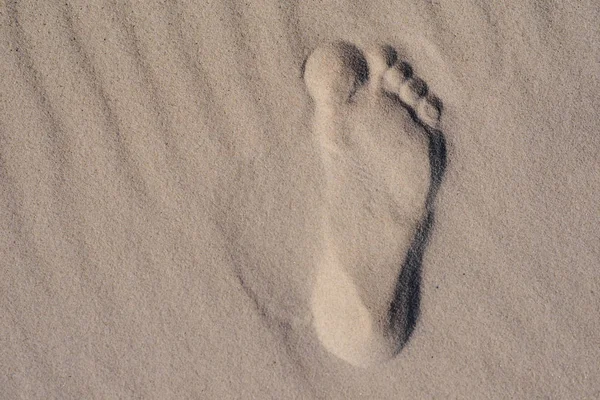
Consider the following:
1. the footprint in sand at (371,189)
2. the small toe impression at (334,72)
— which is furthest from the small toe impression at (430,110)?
the small toe impression at (334,72)

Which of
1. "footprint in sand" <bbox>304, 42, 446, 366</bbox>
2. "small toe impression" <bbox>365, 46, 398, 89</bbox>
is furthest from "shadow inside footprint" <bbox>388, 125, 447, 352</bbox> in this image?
"small toe impression" <bbox>365, 46, 398, 89</bbox>

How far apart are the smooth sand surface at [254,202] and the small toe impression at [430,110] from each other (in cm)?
2

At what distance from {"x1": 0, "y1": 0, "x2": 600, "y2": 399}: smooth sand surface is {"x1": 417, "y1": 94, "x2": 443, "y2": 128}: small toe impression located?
0.06 feet

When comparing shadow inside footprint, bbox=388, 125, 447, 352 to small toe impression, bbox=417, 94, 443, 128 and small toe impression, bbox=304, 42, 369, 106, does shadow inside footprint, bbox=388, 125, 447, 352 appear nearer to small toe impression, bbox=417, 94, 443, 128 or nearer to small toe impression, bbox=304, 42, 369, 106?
small toe impression, bbox=417, 94, 443, 128

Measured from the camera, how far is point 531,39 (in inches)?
42.0

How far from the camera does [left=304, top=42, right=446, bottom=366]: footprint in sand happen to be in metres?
1.03

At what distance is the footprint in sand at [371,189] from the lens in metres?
1.03

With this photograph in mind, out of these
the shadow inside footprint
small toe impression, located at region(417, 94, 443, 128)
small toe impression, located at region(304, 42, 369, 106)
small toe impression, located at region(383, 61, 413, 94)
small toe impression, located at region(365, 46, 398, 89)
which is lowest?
the shadow inside footprint

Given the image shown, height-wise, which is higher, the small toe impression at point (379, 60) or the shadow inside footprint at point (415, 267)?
the small toe impression at point (379, 60)

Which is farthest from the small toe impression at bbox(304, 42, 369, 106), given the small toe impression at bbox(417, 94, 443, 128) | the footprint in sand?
the small toe impression at bbox(417, 94, 443, 128)

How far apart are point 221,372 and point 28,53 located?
733mm

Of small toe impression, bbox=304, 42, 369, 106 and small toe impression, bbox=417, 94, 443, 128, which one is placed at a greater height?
small toe impression, bbox=304, 42, 369, 106

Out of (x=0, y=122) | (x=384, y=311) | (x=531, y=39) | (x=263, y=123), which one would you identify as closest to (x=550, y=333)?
(x=384, y=311)

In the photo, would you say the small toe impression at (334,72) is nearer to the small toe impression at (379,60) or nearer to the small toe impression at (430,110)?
the small toe impression at (379,60)
